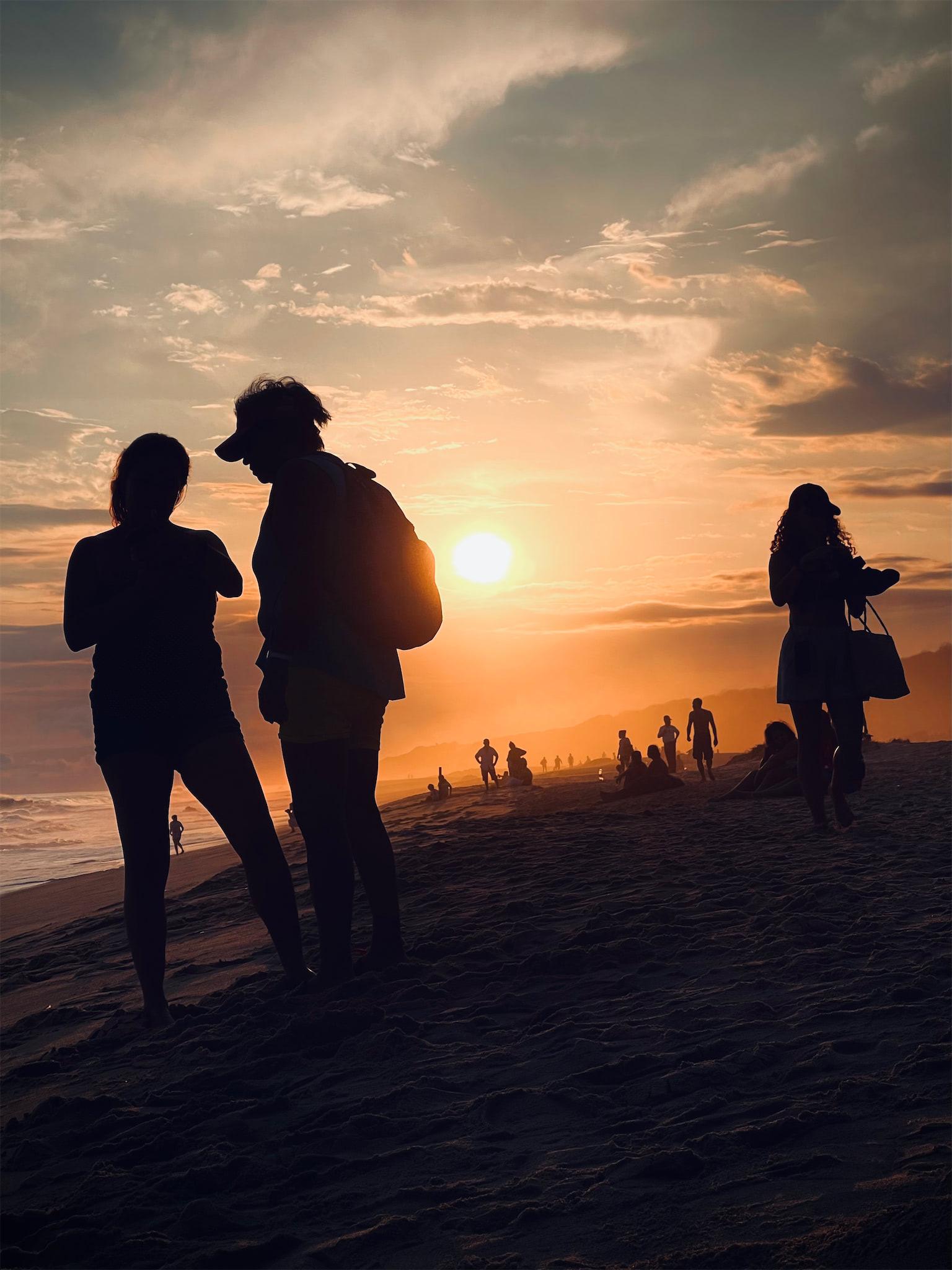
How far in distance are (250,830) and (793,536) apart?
4.32 m

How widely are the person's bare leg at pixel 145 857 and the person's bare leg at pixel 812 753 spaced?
→ 4082 millimetres

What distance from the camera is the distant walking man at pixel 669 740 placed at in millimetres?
24828

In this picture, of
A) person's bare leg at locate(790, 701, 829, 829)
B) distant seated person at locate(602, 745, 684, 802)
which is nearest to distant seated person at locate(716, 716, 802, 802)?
distant seated person at locate(602, 745, 684, 802)

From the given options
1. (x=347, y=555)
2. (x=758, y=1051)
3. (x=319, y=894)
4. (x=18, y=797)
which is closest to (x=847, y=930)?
(x=758, y=1051)

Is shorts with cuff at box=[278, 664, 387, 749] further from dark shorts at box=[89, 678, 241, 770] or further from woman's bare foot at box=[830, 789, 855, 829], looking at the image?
woman's bare foot at box=[830, 789, 855, 829]

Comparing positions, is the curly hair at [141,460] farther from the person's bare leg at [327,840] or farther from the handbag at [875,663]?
the handbag at [875,663]

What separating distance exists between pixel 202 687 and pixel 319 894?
874 mm

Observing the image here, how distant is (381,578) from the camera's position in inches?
151

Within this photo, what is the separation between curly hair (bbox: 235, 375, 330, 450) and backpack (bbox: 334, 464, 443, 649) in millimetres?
294

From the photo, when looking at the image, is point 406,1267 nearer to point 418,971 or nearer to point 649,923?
point 418,971

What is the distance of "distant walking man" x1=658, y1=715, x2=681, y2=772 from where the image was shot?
24.8m

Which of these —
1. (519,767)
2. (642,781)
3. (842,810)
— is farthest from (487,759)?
(842,810)

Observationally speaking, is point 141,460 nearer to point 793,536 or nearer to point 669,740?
point 793,536

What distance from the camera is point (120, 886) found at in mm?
16234
